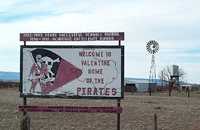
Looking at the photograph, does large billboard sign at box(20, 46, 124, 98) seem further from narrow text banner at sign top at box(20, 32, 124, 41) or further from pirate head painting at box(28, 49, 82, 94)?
narrow text banner at sign top at box(20, 32, 124, 41)

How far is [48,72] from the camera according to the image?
14367mm

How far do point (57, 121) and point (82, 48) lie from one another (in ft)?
25.7

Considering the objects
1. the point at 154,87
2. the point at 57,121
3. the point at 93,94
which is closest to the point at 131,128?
the point at 57,121

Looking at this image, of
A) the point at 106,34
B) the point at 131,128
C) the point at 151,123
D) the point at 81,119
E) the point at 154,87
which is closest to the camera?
the point at 106,34

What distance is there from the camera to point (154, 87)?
104m

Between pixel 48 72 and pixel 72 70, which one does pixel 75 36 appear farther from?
pixel 48 72

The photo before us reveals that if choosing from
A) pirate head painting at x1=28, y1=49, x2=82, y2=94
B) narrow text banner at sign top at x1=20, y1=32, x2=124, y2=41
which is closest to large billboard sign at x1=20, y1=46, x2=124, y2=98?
pirate head painting at x1=28, y1=49, x2=82, y2=94

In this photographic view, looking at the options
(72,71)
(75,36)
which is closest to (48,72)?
(72,71)

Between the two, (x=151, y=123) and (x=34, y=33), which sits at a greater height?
(x=34, y=33)

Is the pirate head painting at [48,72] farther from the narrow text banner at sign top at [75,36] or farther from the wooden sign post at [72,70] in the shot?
the narrow text banner at sign top at [75,36]

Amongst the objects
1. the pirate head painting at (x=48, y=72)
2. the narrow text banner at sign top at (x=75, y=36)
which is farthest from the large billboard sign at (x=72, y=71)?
the narrow text banner at sign top at (x=75, y=36)

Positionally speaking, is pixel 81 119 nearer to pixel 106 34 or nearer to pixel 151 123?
pixel 151 123

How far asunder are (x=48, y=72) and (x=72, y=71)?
686mm

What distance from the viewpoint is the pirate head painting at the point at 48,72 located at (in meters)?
14.2
